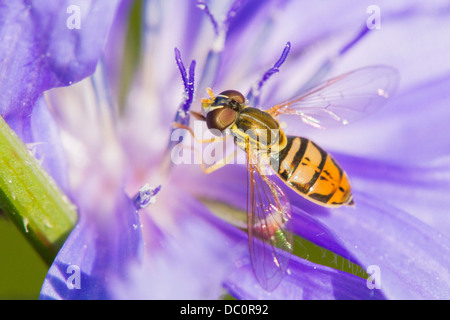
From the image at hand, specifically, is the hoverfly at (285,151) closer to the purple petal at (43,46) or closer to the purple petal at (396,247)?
the purple petal at (396,247)

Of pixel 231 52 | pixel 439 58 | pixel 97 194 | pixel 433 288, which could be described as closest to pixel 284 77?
pixel 231 52

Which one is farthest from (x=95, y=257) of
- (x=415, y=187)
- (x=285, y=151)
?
(x=415, y=187)

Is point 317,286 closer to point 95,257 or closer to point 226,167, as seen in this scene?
point 95,257

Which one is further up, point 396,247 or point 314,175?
point 314,175

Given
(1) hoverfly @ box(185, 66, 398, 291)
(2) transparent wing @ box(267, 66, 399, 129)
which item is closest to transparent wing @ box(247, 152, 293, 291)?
(1) hoverfly @ box(185, 66, 398, 291)

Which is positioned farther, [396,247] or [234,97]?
[234,97]

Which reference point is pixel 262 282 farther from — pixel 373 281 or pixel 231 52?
pixel 231 52
